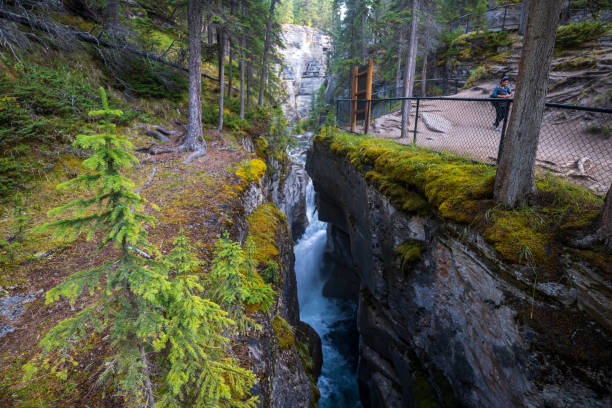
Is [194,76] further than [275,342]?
Yes

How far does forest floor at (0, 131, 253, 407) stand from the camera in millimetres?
2439

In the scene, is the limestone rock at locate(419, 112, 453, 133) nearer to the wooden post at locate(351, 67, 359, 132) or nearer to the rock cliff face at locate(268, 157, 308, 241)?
the wooden post at locate(351, 67, 359, 132)

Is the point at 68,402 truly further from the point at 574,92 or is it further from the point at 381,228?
the point at 574,92

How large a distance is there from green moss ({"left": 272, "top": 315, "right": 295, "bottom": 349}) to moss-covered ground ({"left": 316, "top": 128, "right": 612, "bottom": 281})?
3207 millimetres

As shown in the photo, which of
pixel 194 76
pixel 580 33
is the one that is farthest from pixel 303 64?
pixel 194 76

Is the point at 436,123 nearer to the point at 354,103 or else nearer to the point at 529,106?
the point at 354,103

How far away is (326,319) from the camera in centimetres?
1316

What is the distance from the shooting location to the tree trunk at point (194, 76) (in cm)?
877

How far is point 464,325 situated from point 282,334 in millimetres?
3440

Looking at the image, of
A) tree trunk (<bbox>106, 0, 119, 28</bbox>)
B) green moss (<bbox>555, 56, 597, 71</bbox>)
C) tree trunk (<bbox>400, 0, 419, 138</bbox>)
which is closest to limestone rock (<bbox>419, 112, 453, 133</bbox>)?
tree trunk (<bbox>400, 0, 419, 138</bbox>)

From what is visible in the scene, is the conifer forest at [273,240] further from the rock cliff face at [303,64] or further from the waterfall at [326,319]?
the rock cliff face at [303,64]

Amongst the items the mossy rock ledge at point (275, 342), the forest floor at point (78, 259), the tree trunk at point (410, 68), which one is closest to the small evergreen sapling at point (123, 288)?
the forest floor at point (78, 259)

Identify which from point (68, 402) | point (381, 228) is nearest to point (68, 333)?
point (68, 402)

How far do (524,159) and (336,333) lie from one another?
433 inches
